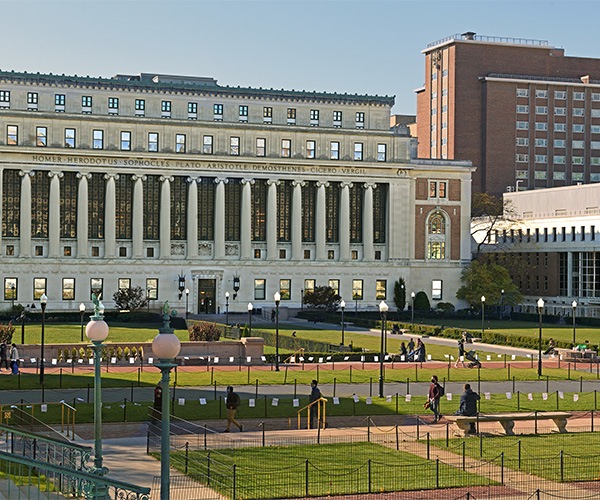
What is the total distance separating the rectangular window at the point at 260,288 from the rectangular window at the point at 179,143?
1680cm

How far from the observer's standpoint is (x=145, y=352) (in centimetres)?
6247

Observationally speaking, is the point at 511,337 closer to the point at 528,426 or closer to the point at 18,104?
the point at 528,426

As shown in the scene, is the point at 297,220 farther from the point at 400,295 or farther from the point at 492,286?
the point at 492,286

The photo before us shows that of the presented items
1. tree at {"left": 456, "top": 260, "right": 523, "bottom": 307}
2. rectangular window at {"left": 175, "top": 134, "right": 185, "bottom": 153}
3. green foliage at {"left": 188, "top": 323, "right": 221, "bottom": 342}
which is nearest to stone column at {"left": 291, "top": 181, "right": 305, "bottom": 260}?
rectangular window at {"left": 175, "top": 134, "right": 185, "bottom": 153}

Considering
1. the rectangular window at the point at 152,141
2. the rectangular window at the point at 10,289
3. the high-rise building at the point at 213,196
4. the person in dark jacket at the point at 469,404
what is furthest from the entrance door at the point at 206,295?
the person in dark jacket at the point at 469,404

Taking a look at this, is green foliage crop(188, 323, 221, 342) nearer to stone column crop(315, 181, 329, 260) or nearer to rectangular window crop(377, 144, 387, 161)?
stone column crop(315, 181, 329, 260)

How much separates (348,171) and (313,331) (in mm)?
38785

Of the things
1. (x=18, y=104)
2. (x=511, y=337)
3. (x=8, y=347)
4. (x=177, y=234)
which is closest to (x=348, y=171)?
(x=177, y=234)

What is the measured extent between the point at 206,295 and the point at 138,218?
37.1 ft

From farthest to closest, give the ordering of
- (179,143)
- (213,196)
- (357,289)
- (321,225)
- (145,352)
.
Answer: (357,289) → (321,225) → (213,196) → (179,143) → (145,352)

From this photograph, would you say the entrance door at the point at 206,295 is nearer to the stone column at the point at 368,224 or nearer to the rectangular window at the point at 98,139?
the rectangular window at the point at 98,139

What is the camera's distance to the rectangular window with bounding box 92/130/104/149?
114 meters

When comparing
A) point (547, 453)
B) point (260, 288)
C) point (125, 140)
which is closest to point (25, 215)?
point (125, 140)

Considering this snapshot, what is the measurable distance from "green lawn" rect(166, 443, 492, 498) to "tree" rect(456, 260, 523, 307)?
87787 millimetres
